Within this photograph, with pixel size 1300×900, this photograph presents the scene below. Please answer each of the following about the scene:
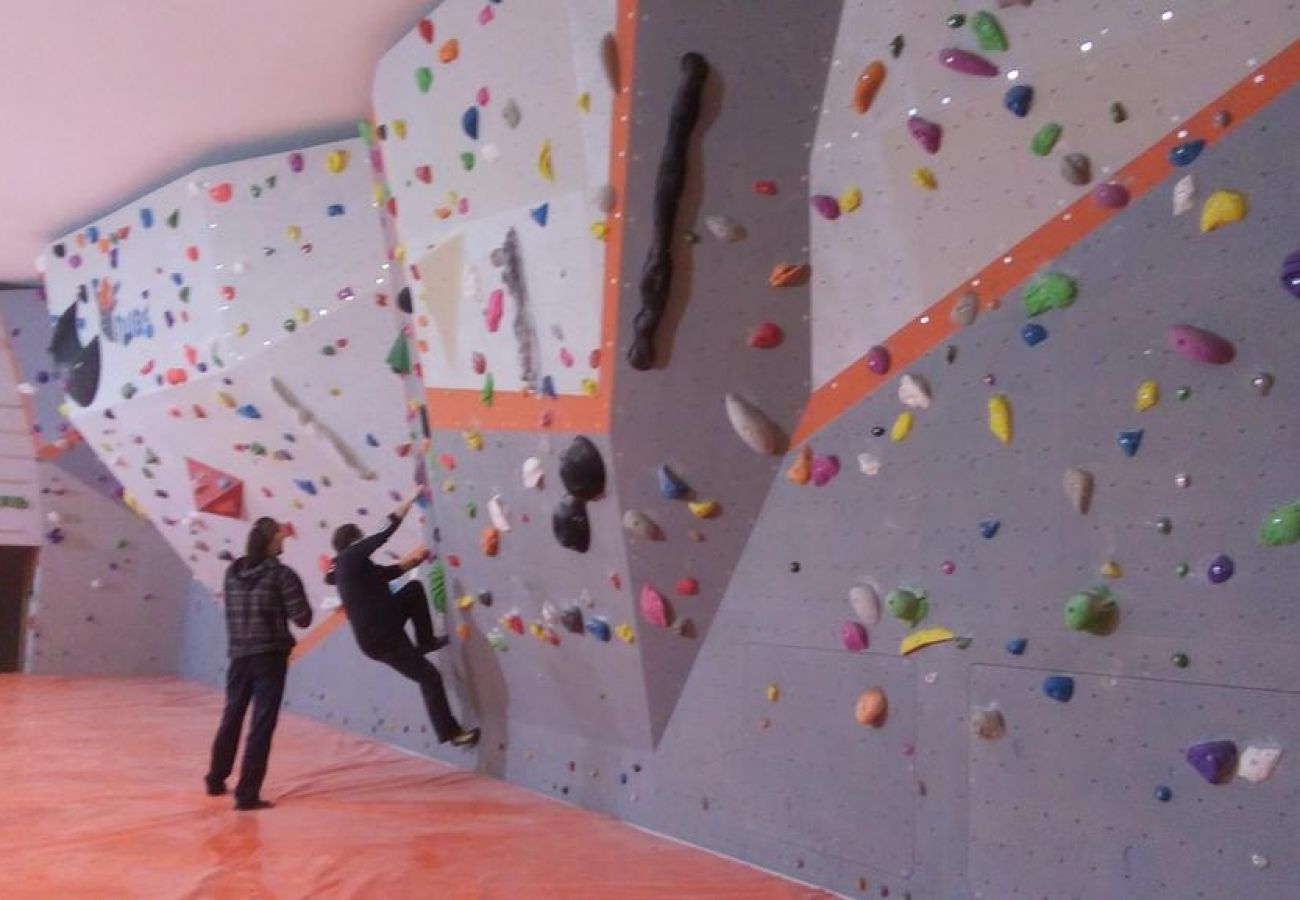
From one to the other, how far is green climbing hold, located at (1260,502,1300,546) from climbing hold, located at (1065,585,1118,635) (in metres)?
0.34

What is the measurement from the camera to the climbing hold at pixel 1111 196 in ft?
7.89

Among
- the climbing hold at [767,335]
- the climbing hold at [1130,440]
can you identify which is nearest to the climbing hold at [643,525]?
the climbing hold at [767,335]

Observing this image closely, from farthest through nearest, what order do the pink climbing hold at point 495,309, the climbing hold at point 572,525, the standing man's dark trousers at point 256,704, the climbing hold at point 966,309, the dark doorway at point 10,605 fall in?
the dark doorway at point 10,605, the standing man's dark trousers at point 256,704, the pink climbing hold at point 495,309, the climbing hold at point 572,525, the climbing hold at point 966,309

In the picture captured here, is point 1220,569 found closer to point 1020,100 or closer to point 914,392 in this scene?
point 914,392

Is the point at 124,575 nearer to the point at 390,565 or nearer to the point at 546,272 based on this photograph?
the point at 390,565

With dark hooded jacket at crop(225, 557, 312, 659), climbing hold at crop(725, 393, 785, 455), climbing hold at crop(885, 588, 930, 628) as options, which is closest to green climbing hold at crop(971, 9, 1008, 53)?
climbing hold at crop(725, 393, 785, 455)

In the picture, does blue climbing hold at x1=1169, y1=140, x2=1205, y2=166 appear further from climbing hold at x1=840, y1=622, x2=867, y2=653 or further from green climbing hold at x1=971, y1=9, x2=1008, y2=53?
climbing hold at x1=840, y1=622, x2=867, y2=653

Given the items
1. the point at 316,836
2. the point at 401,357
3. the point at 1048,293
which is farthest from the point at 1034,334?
the point at 401,357

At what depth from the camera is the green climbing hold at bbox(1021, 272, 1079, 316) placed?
98.9 inches

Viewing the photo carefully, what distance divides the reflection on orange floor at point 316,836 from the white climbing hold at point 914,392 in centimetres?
126

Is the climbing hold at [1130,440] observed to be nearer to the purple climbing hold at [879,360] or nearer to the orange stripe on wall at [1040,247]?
the orange stripe on wall at [1040,247]

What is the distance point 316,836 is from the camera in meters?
3.83

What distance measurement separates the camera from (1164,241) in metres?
2.36

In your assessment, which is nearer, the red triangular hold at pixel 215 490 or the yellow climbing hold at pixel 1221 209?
the yellow climbing hold at pixel 1221 209
